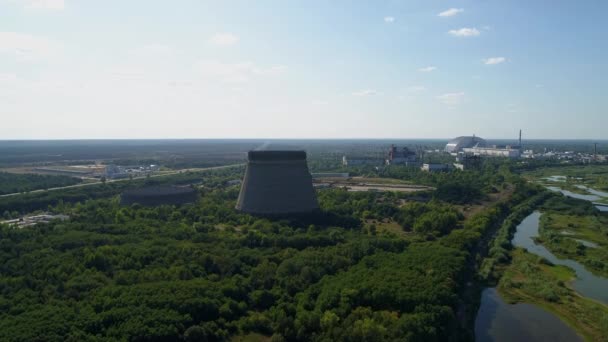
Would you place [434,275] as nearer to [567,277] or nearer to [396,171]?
[567,277]

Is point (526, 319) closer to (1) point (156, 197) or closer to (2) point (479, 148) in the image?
(1) point (156, 197)

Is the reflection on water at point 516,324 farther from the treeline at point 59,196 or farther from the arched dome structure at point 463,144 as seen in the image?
the arched dome structure at point 463,144

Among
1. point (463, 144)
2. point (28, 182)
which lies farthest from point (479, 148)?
point (28, 182)

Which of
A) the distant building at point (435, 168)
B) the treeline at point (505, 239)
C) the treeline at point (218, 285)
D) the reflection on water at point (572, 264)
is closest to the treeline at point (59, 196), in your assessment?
the treeline at point (218, 285)

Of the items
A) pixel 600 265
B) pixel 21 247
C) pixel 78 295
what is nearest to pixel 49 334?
pixel 78 295

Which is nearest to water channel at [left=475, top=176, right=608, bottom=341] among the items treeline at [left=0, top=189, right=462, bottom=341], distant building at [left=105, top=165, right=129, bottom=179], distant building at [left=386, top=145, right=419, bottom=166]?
treeline at [left=0, top=189, right=462, bottom=341]
